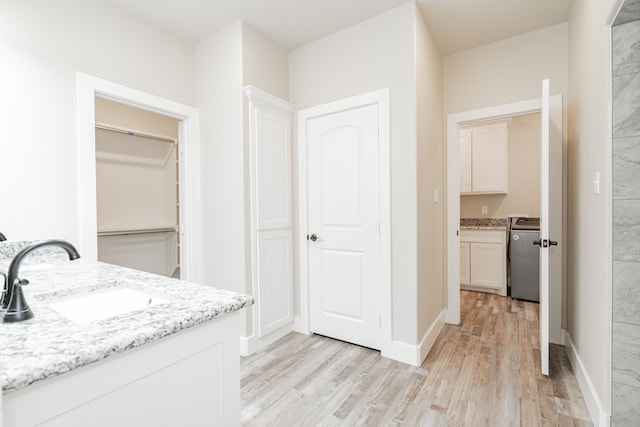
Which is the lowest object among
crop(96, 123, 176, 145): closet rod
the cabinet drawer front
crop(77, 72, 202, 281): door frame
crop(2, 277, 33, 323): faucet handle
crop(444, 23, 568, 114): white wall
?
the cabinet drawer front

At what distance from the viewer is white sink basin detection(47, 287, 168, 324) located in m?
1.11

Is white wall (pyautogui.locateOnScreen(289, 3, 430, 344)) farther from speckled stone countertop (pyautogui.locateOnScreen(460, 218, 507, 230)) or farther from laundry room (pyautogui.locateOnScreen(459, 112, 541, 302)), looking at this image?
speckled stone countertop (pyautogui.locateOnScreen(460, 218, 507, 230))

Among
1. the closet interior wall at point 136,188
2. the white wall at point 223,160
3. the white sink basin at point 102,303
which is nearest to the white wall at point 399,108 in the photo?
the white wall at point 223,160

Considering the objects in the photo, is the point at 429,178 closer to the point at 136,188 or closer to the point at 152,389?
A: the point at 152,389

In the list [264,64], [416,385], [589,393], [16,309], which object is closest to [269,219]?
[264,64]

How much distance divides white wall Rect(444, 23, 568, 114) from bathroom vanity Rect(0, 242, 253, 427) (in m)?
3.00

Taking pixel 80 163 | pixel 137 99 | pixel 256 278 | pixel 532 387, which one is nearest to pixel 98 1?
pixel 137 99

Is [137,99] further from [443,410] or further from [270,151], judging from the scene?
[443,410]

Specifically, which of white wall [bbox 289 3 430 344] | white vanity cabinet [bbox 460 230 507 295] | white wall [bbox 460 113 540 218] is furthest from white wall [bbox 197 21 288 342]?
white wall [bbox 460 113 540 218]

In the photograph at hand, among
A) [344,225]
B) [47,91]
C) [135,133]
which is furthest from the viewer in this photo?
[135,133]

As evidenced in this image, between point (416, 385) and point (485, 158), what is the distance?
337 cm

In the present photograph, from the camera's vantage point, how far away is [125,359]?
710 mm

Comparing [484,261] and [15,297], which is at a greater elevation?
[15,297]

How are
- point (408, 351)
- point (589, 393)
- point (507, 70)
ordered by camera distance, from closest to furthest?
1. point (589, 393)
2. point (408, 351)
3. point (507, 70)
